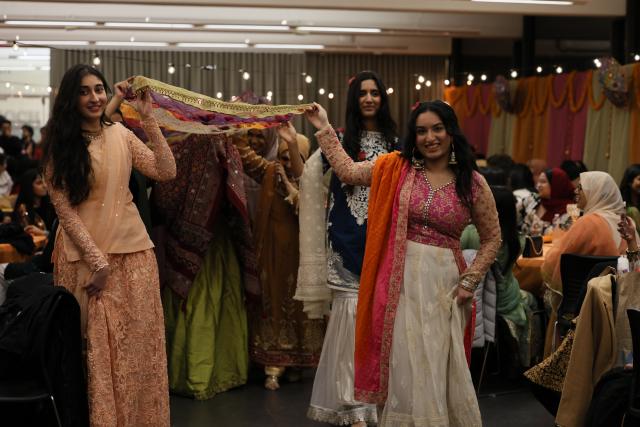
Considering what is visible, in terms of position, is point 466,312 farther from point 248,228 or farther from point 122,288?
point 248,228

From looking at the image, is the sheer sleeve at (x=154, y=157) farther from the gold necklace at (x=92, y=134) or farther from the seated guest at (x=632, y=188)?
the seated guest at (x=632, y=188)

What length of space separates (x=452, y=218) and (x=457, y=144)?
27 cm

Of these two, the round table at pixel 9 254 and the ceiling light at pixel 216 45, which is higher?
the ceiling light at pixel 216 45

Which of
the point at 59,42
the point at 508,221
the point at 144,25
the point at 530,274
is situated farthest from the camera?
the point at 59,42

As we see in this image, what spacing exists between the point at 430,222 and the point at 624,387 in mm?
930

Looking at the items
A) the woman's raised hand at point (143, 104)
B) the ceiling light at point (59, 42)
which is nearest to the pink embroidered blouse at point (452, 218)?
the woman's raised hand at point (143, 104)

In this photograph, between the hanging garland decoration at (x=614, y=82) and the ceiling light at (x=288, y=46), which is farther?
the ceiling light at (x=288, y=46)

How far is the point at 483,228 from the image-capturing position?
138 inches

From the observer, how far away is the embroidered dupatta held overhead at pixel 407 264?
11.2ft

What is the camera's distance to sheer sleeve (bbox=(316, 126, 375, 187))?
3691 millimetres

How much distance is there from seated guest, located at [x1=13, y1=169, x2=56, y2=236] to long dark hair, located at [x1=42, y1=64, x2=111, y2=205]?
2.85 meters

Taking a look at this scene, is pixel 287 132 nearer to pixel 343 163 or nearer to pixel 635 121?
pixel 343 163

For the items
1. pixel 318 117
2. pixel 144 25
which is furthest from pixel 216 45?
pixel 318 117

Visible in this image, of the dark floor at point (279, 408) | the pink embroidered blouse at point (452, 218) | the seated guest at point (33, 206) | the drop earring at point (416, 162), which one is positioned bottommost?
the dark floor at point (279, 408)
